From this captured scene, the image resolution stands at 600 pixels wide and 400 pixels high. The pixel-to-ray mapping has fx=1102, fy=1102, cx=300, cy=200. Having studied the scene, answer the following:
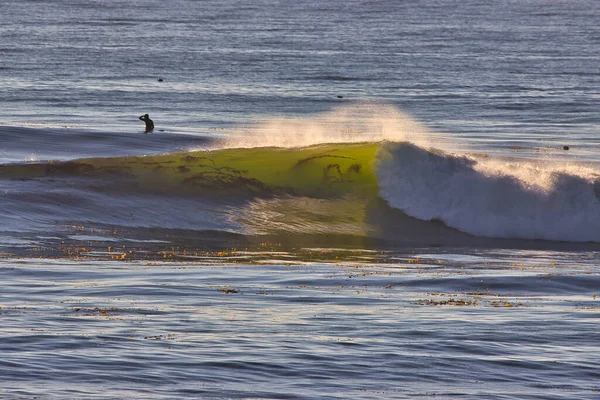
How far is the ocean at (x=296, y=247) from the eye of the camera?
8.43 metres

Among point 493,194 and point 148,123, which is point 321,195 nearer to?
point 493,194

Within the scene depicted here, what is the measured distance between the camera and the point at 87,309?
10062 millimetres

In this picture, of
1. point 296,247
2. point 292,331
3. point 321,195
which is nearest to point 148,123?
point 321,195

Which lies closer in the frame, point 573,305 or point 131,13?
point 573,305

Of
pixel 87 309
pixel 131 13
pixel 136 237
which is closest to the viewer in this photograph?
pixel 87 309

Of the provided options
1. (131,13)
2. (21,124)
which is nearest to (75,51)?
(21,124)

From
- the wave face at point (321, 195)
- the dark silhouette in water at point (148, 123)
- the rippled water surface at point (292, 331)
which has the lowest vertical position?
the rippled water surface at point (292, 331)

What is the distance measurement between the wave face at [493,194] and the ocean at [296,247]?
41 millimetres

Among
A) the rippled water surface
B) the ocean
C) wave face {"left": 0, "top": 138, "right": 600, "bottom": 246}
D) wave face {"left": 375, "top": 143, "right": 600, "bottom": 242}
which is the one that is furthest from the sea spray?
the rippled water surface

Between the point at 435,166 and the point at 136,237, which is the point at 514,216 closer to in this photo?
the point at 435,166

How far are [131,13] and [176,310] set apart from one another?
306 ft

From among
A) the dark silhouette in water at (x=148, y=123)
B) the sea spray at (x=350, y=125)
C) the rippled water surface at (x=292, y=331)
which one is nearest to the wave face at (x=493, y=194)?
the rippled water surface at (x=292, y=331)

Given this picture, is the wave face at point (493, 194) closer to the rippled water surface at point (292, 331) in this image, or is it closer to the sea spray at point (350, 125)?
the rippled water surface at point (292, 331)

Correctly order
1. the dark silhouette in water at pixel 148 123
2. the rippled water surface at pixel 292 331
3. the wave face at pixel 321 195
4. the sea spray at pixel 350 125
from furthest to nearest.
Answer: the sea spray at pixel 350 125 < the dark silhouette in water at pixel 148 123 < the wave face at pixel 321 195 < the rippled water surface at pixel 292 331
